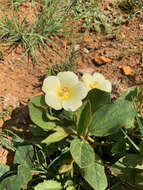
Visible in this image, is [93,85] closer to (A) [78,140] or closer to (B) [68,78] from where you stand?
(B) [68,78]

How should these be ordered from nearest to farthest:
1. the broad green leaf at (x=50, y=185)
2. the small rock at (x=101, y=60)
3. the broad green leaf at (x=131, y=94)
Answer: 1. the broad green leaf at (x=50, y=185)
2. the broad green leaf at (x=131, y=94)
3. the small rock at (x=101, y=60)

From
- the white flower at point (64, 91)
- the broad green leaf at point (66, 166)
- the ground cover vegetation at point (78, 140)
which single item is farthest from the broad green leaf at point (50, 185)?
the white flower at point (64, 91)

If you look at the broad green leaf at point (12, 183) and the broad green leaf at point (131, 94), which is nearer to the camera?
the broad green leaf at point (12, 183)

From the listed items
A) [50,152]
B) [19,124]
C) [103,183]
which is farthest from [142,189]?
[19,124]

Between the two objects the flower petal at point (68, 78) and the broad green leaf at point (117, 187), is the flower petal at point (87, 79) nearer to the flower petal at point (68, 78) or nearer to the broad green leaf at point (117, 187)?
the flower petal at point (68, 78)

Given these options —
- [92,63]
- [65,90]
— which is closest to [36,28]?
[92,63]

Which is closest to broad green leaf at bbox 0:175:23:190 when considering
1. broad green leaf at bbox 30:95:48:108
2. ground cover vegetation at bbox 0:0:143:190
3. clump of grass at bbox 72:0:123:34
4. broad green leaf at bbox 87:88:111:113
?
ground cover vegetation at bbox 0:0:143:190
